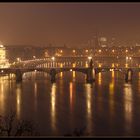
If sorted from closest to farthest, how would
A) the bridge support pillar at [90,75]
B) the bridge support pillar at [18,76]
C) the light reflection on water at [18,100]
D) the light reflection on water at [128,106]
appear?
the light reflection on water at [128,106], the light reflection on water at [18,100], the bridge support pillar at [18,76], the bridge support pillar at [90,75]

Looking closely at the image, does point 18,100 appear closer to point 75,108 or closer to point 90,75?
point 75,108

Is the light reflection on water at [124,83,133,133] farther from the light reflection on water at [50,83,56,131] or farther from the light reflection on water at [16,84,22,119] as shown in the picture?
the light reflection on water at [16,84,22,119]

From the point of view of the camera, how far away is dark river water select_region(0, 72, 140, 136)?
337 inches

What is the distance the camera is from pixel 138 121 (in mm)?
9500

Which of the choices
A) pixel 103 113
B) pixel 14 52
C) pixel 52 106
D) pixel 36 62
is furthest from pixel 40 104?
pixel 14 52

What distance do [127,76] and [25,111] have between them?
12027 mm

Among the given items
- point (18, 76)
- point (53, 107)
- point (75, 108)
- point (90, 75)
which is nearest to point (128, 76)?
point (90, 75)

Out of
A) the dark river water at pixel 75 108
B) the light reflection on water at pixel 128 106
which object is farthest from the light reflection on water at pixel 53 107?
the light reflection on water at pixel 128 106

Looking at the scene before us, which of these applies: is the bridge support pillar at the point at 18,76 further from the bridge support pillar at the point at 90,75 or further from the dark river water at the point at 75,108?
the bridge support pillar at the point at 90,75

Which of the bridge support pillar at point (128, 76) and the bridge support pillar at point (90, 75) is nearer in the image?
the bridge support pillar at point (90, 75)

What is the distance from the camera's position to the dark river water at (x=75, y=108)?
28.1 ft

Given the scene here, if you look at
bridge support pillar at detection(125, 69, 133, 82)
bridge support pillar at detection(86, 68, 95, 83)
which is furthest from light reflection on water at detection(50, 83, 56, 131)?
bridge support pillar at detection(125, 69, 133, 82)

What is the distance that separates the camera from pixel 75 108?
470 inches

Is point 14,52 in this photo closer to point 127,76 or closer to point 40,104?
point 127,76
